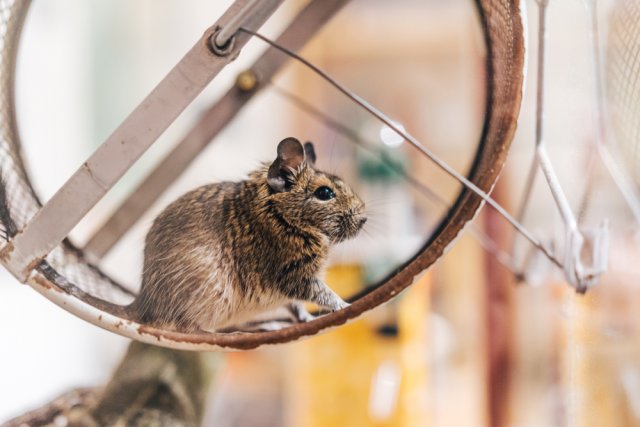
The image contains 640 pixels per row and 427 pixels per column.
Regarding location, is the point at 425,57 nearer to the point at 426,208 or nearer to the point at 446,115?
the point at 446,115

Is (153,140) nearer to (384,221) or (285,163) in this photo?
(285,163)

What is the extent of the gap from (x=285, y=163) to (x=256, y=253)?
0.28 ft

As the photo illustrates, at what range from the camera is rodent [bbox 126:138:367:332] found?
55cm

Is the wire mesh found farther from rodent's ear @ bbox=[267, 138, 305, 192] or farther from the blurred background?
rodent's ear @ bbox=[267, 138, 305, 192]

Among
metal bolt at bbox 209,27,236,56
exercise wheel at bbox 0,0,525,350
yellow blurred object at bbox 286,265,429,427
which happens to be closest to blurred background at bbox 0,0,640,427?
yellow blurred object at bbox 286,265,429,427

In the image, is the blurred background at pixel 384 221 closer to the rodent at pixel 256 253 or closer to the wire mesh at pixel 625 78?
the wire mesh at pixel 625 78

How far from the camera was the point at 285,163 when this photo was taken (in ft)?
1.74

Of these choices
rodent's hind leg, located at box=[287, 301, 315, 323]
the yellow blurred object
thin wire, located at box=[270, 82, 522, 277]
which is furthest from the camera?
the yellow blurred object

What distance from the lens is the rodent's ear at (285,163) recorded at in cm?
52

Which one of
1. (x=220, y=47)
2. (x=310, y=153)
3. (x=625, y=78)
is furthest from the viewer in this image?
(x=625, y=78)

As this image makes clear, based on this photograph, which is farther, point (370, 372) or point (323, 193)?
point (370, 372)

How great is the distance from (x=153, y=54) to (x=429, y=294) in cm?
133

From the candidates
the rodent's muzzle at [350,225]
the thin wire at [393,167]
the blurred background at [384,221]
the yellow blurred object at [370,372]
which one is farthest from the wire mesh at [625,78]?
the yellow blurred object at [370,372]

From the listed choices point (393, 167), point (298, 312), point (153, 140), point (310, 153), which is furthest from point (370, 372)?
point (153, 140)
